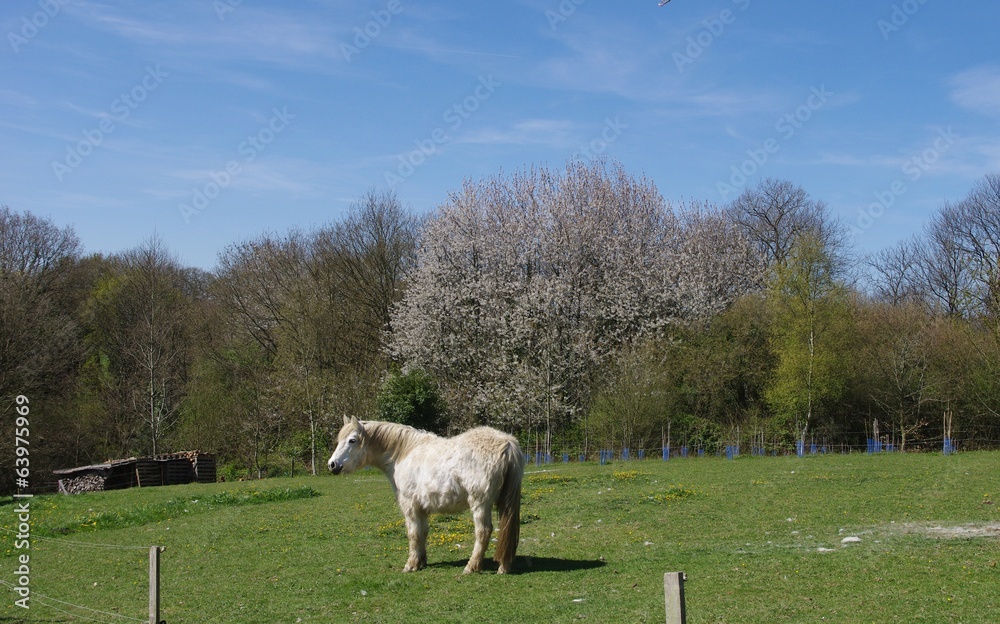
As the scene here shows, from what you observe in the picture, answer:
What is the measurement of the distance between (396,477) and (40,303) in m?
38.3

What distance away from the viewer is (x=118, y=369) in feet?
182

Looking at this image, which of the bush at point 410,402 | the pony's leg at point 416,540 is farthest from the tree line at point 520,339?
the pony's leg at point 416,540

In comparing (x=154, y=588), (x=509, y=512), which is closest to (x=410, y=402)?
(x=509, y=512)

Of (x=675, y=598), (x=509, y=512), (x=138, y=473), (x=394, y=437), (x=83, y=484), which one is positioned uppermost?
(x=394, y=437)

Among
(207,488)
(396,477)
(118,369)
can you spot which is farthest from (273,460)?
(396,477)

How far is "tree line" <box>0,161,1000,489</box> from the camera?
125 ft

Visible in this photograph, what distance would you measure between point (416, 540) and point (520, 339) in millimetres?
32771

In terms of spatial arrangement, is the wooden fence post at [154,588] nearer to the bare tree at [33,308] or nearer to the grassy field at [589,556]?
the grassy field at [589,556]

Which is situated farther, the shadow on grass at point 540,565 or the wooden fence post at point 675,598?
the shadow on grass at point 540,565

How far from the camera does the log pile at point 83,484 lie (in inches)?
1324

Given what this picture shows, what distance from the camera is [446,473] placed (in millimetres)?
11984

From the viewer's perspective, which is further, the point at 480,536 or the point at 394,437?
the point at 394,437

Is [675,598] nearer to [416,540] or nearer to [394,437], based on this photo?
[416,540]

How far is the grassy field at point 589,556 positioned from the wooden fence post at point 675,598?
2995 mm
